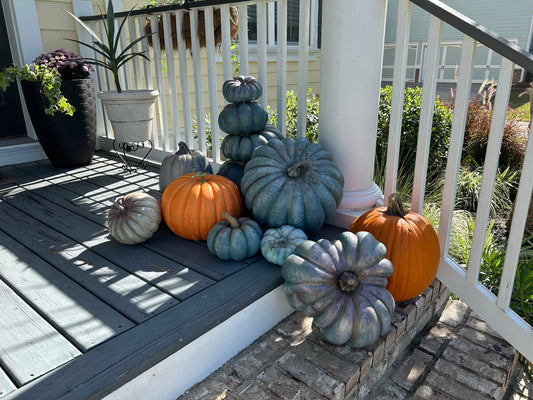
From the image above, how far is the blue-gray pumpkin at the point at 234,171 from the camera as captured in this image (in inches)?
88.7

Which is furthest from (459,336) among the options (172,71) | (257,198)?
(172,71)


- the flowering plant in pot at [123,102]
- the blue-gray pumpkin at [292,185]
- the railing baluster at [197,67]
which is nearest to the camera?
the blue-gray pumpkin at [292,185]

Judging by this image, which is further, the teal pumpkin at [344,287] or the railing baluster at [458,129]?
the railing baluster at [458,129]

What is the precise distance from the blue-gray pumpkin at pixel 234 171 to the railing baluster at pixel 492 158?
118 cm

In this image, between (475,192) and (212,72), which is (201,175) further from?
(475,192)

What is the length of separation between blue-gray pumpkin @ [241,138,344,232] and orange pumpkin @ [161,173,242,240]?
0.38ft

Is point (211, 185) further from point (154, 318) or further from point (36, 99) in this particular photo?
point (36, 99)

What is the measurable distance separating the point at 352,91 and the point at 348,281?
3.16 feet

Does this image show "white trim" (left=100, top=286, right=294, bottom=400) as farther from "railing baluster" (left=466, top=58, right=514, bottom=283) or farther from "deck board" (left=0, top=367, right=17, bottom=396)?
"railing baluster" (left=466, top=58, right=514, bottom=283)

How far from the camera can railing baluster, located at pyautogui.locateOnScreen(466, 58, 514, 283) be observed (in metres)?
1.46

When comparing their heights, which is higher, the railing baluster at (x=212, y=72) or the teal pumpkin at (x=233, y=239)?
the railing baluster at (x=212, y=72)

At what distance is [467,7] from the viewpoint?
12.6 meters

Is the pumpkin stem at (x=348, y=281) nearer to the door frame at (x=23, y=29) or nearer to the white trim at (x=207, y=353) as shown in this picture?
the white trim at (x=207, y=353)

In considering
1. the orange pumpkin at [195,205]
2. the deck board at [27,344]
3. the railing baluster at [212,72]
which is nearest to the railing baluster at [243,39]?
the railing baluster at [212,72]
